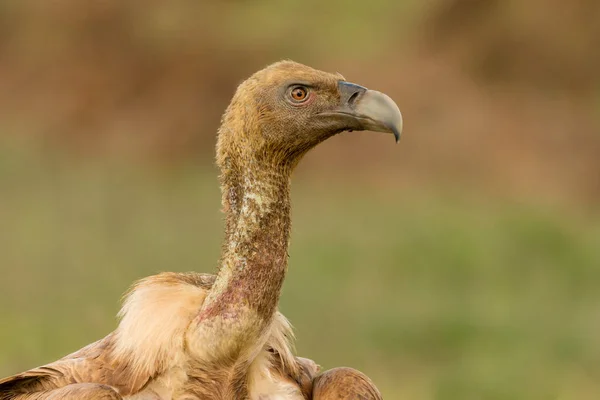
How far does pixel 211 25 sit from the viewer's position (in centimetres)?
2072

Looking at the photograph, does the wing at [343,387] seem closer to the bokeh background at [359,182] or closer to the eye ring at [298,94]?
the eye ring at [298,94]

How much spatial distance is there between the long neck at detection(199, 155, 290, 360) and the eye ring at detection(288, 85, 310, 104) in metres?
0.26

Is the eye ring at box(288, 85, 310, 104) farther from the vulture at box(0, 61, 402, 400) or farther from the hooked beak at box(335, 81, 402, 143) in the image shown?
the hooked beak at box(335, 81, 402, 143)

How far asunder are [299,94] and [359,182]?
11.5 m

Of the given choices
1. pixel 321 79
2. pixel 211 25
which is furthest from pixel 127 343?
pixel 211 25

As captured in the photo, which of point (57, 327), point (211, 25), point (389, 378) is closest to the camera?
point (389, 378)

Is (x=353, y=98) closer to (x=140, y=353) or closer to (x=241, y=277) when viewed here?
(x=241, y=277)

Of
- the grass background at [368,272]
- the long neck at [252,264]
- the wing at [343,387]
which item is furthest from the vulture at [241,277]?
the grass background at [368,272]

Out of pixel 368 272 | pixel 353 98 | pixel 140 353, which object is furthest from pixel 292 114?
pixel 368 272

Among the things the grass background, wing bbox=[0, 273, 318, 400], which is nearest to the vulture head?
wing bbox=[0, 273, 318, 400]

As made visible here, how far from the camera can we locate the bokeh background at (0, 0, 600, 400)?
1188 centimetres

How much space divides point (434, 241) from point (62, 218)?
3.81 metres

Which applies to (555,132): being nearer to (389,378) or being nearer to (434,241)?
(434,241)

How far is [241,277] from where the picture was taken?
5242 mm
